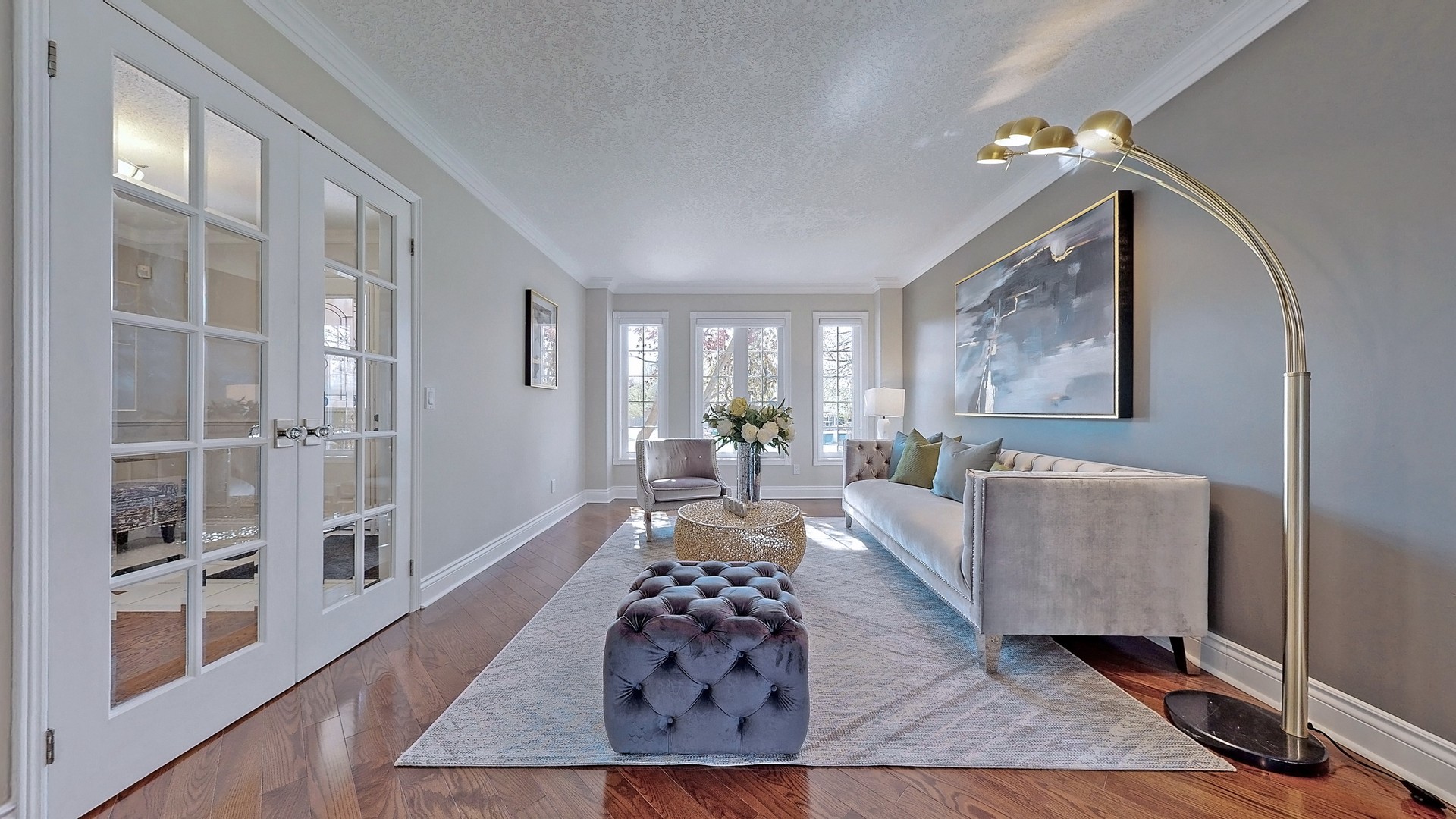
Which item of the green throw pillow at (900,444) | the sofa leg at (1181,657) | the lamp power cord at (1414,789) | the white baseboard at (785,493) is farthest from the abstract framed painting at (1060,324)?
the white baseboard at (785,493)

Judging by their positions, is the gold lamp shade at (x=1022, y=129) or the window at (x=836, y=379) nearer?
the gold lamp shade at (x=1022, y=129)

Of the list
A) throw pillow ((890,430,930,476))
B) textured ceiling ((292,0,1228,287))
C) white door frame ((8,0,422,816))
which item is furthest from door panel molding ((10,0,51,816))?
throw pillow ((890,430,930,476))

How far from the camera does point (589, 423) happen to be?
6195mm

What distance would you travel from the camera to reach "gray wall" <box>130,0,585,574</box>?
1989 millimetres

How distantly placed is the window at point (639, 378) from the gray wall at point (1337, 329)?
15.6ft

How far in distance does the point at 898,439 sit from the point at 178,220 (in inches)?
167

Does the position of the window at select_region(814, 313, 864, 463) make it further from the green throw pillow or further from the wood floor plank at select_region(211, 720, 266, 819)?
the wood floor plank at select_region(211, 720, 266, 819)

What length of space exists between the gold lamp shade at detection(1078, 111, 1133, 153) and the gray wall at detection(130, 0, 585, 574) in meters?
2.72

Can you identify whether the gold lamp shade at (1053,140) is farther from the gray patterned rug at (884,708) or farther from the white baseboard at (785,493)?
the white baseboard at (785,493)

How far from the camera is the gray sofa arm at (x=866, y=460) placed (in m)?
4.71

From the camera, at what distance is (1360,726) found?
1.64 m

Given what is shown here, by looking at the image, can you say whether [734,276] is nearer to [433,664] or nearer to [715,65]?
[715,65]

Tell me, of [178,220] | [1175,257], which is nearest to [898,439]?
[1175,257]

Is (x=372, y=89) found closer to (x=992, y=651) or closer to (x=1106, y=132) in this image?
(x=1106, y=132)
